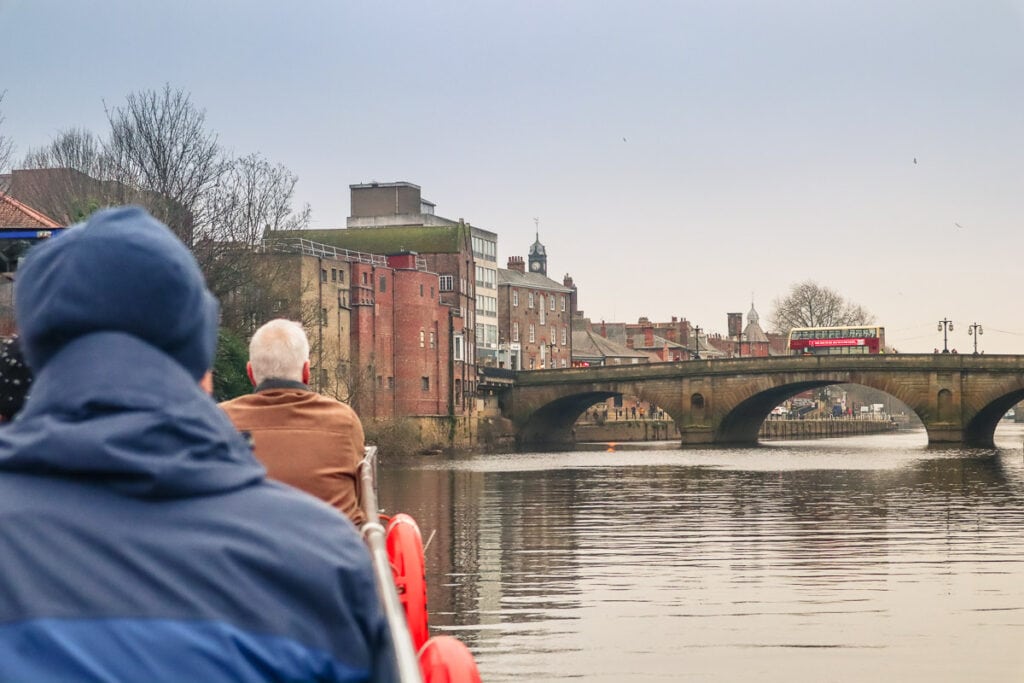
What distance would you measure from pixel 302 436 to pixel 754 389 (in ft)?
232

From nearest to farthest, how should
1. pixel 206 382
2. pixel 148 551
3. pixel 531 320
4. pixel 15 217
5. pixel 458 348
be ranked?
pixel 148 551, pixel 206 382, pixel 15 217, pixel 458 348, pixel 531 320

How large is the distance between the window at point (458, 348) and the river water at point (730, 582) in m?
46.8

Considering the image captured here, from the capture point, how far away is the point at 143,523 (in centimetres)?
184

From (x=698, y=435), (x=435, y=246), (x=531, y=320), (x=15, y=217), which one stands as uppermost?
(x=435, y=246)

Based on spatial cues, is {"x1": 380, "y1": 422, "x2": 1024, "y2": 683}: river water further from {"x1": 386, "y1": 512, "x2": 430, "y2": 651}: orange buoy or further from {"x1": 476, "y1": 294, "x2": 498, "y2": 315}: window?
{"x1": 476, "y1": 294, "x2": 498, "y2": 315}: window

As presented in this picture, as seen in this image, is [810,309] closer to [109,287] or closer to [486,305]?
[486,305]

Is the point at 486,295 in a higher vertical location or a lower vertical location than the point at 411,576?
higher

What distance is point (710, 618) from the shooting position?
451 inches

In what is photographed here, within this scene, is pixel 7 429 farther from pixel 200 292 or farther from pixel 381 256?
pixel 381 256

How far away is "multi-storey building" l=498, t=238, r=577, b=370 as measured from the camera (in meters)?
100

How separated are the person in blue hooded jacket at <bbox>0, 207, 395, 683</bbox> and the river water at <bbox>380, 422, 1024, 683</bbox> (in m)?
7.04

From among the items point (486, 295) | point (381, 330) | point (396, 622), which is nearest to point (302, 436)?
point (396, 622)

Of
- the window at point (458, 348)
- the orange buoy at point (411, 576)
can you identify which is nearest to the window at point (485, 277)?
the window at point (458, 348)

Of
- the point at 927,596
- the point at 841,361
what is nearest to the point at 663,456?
the point at 841,361
